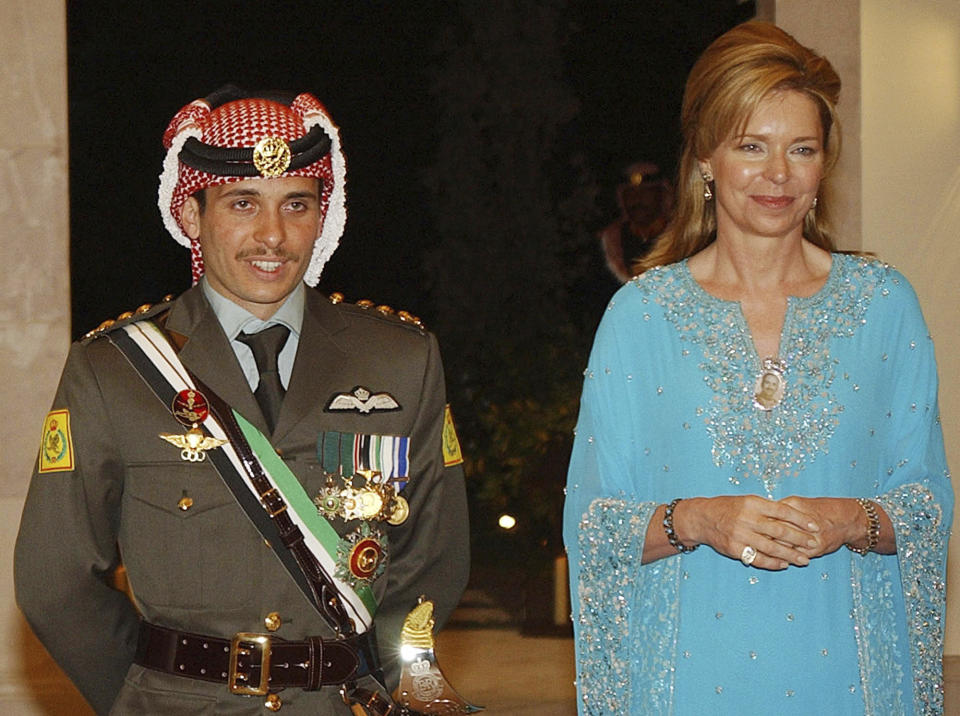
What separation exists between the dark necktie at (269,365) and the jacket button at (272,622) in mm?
331

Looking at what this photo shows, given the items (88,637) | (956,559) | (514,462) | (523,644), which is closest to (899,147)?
(956,559)

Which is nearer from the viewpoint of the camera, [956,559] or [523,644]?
[956,559]

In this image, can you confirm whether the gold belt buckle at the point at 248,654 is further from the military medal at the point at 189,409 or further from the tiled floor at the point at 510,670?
the tiled floor at the point at 510,670

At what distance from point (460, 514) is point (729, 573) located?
56 centimetres

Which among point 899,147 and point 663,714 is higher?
point 899,147

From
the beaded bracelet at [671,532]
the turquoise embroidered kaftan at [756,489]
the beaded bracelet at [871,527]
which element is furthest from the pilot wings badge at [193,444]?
the beaded bracelet at [871,527]

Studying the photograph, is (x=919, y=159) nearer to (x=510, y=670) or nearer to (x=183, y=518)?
(x=510, y=670)

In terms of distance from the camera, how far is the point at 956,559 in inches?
185

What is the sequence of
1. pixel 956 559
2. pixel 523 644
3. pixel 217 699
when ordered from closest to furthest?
1. pixel 217 699
2. pixel 956 559
3. pixel 523 644

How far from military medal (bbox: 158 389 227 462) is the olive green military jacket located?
0.02m

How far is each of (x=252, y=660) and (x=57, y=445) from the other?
53 cm

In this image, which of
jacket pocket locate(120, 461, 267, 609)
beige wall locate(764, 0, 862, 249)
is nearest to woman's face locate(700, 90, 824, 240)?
jacket pocket locate(120, 461, 267, 609)

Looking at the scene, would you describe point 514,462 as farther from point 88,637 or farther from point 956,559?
point 88,637

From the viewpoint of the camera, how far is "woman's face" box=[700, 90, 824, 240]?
2.61m
